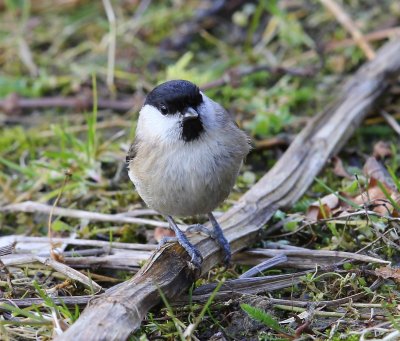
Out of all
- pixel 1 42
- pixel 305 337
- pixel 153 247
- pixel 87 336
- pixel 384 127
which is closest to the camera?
pixel 87 336

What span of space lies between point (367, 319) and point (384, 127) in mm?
2172

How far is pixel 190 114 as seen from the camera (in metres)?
3.01

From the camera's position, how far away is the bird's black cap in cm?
304

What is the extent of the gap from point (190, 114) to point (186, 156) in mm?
204

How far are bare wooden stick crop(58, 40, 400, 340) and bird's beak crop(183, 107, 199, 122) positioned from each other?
622mm

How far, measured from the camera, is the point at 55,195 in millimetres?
4121

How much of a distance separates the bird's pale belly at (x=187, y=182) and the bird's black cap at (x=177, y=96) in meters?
0.25

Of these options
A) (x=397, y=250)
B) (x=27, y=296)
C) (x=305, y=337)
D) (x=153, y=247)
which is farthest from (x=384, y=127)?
(x=27, y=296)

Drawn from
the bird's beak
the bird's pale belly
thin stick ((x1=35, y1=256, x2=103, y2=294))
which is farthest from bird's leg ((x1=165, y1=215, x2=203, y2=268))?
the bird's beak

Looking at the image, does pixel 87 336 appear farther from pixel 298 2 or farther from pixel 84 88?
pixel 298 2

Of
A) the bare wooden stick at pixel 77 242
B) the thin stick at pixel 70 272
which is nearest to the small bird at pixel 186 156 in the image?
the bare wooden stick at pixel 77 242

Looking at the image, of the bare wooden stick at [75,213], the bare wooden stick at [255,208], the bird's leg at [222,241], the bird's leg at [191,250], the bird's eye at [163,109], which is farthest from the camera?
the bare wooden stick at [75,213]

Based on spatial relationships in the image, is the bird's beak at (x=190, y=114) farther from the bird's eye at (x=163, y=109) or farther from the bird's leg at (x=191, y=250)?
the bird's leg at (x=191, y=250)

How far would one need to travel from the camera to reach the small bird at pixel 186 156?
3.04m
